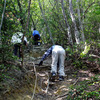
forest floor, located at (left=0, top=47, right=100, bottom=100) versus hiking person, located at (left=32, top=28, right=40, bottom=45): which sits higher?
hiking person, located at (left=32, top=28, right=40, bottom=45)

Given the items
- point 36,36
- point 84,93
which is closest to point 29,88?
point 84,93

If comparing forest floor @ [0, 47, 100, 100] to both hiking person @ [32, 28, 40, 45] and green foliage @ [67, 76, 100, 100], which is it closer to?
green foliage @ [67, 76, 100, 100]

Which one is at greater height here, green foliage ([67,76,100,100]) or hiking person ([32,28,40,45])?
hiking person ([32,28,40,45])

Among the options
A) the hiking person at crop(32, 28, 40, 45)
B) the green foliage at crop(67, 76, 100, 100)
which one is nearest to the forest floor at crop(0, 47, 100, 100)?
the green foliage at crop(67, 76, 100, 100)

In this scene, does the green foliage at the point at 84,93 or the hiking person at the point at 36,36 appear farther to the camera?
the hiking person at the point at 36,36

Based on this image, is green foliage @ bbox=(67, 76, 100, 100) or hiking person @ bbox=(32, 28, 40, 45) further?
hiking person @ bbox=(32, 28, 40, 45)

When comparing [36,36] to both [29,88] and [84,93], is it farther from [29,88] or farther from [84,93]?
[84,93]

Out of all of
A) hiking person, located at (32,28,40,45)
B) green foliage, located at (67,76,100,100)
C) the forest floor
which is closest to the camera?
green foliage, located at (67,76,100,100)

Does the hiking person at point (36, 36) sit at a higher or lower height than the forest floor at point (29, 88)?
higher

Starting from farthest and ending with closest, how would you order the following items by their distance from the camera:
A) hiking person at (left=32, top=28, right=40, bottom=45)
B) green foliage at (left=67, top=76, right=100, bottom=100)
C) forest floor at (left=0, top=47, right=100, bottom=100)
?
1. hiking person at (left=32, top=28, right=40, bottom=45)
2. forest floor at (left=0, top=47, right=100, bottom=100)
3. green foliage at (left=67, top=76, right=100, bottom=100)

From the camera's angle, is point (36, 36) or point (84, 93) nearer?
point (84, 93)

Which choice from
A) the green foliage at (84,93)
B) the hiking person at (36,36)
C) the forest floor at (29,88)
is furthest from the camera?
the hiking person at (36,36)

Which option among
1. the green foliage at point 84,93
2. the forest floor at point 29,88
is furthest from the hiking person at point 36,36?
the green foliage at point 84,93

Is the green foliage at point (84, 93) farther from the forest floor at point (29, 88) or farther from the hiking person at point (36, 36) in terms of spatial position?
the hiking person at point (36, 36)
